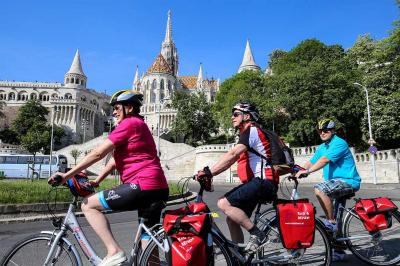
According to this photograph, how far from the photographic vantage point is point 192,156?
5184 centimetres

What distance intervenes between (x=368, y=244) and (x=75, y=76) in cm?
10370

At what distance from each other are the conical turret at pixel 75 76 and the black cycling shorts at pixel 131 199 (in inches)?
4018

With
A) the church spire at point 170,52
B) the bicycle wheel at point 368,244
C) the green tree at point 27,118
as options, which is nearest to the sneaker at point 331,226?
the bicycle wheel at point 368,244

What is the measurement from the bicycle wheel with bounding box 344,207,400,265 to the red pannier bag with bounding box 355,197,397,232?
11cm

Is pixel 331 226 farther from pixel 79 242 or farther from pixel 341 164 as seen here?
pixel 79 242

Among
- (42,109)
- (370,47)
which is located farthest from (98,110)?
(370,47)

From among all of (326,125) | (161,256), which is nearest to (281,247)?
(161,256)

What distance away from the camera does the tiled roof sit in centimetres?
11625

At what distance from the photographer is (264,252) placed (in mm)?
4191

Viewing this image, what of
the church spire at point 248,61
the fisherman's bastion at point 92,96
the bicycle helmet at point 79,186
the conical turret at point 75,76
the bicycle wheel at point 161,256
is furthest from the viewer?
the conical turret at point 75,76

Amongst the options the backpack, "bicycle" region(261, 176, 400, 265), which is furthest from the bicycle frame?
"bicycle" region(261, 176, 400, 265)

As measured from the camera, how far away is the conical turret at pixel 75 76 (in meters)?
101

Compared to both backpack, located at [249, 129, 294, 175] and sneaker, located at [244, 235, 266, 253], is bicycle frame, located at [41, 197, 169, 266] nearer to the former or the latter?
sneaker, located at [244, 235, 266, 253]

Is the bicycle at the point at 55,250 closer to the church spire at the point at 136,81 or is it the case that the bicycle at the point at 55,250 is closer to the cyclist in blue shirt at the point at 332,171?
the cyclist in blue shirt at the point at 332,171
